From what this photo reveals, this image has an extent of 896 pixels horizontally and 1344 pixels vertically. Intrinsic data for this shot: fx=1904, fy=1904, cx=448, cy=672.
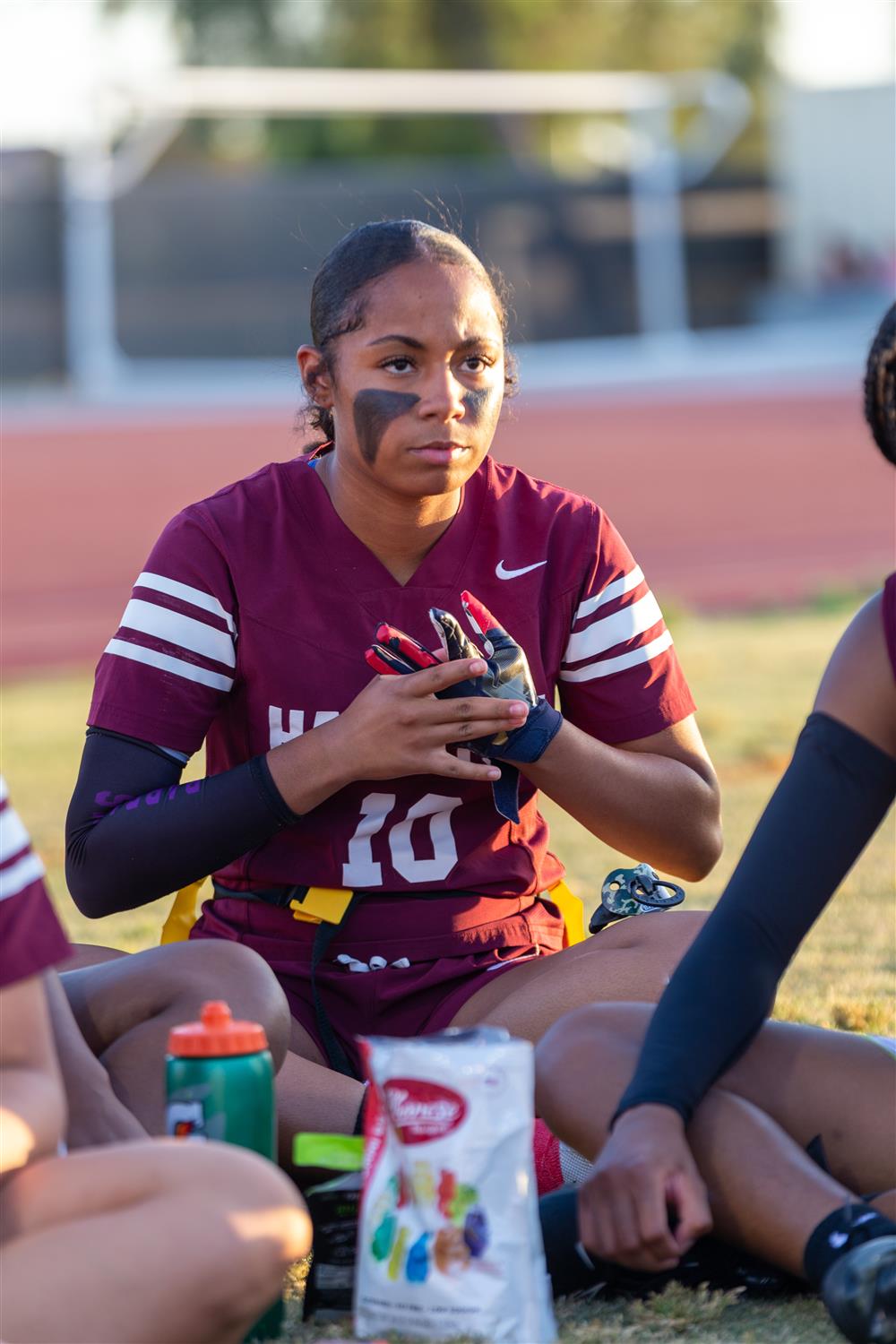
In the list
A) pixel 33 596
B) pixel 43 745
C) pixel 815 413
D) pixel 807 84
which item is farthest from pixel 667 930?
pixel 807 84

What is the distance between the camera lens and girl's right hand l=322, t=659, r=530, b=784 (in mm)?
2656

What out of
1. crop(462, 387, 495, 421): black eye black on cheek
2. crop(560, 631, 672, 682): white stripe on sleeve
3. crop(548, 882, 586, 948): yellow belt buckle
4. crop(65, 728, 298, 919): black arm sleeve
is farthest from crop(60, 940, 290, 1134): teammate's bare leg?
crop(462, 387, 495, 421): black eye black on cheek

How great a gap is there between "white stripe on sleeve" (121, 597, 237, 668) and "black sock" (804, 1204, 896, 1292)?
126cm

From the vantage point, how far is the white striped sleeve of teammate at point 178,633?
2877mm

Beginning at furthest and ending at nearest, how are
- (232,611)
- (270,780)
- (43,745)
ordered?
(43,745) < (232,611) < (270,780)

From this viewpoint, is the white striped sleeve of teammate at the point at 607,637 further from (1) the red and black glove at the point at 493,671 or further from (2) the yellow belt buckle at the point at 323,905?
(2) the yellow belt buckle at the point at 323,905

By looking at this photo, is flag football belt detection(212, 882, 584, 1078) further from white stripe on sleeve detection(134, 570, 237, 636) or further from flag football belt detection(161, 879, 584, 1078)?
white stripe on sleeve detection(134, 570, 237, 636)

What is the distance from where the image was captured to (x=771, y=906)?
222 cm

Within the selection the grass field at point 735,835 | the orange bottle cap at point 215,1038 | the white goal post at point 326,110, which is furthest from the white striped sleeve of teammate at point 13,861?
the white goal post at point 326,110

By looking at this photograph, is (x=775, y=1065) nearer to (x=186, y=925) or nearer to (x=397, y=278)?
(x=186, y=925)

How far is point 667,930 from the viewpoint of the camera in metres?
2.79

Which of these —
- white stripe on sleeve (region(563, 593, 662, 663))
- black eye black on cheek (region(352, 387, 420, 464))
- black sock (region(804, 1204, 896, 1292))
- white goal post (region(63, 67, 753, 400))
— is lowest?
black sock (region(804, 1204, 896, 1292))

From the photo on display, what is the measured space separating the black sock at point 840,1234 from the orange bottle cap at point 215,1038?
0.67 m

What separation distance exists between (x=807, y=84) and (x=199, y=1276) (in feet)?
109
